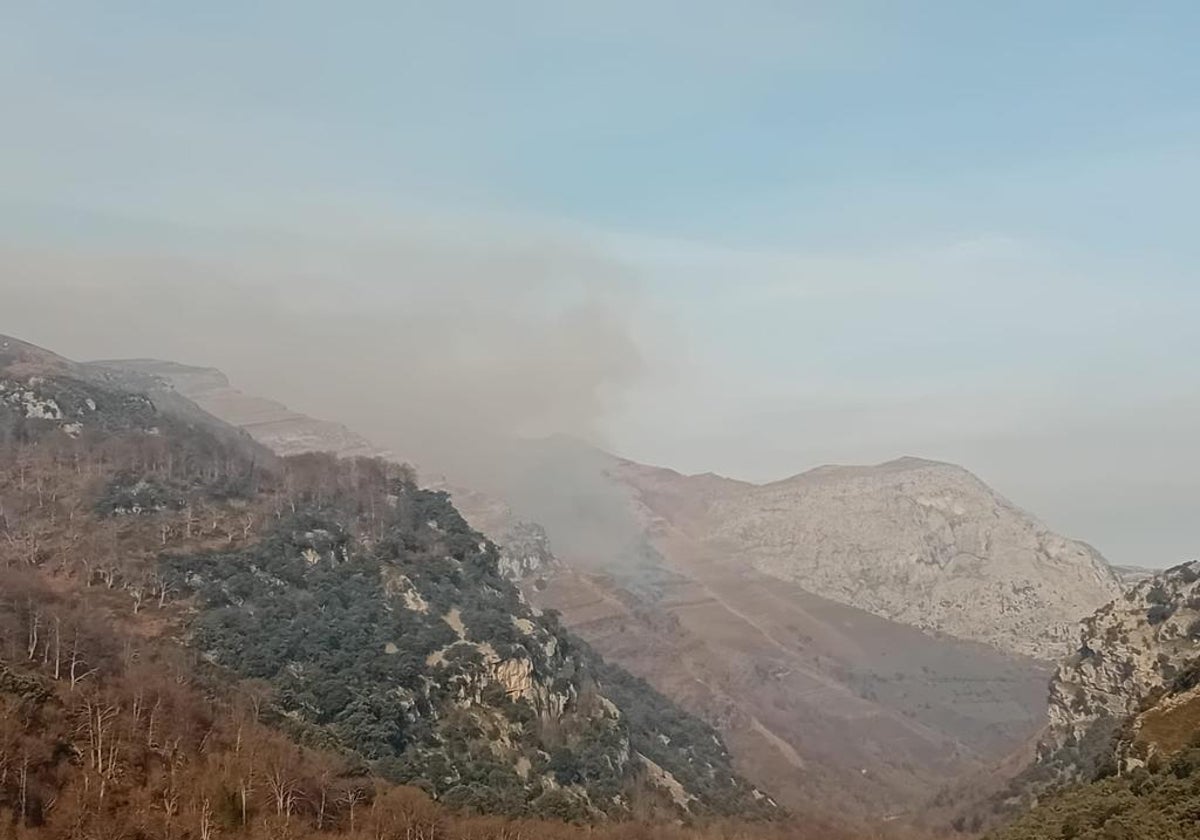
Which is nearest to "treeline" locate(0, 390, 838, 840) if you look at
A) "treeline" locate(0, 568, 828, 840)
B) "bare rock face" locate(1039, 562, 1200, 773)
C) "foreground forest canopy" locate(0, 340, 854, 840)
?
"treeline" locate(0, 568, 828, 840)

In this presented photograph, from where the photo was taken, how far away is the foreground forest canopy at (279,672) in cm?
8656

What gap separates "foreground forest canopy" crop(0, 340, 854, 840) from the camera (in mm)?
86562

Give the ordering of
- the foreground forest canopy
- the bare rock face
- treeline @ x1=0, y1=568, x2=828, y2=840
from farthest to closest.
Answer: the bare rock face, the foreground forest canopy, treeline @ x1=0, y1=568, x2=828, y2=840

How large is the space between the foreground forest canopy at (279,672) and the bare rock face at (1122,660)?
46.3 metres

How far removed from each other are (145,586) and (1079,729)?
137 meters

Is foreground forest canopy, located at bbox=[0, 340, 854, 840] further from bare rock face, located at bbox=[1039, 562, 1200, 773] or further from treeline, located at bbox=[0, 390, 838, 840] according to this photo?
bare rock face, located at bbox=[1039, 562, 1200, 773]

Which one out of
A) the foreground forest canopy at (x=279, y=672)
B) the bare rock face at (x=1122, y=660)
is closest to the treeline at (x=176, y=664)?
the foreground forest canopy at (x=279, y=672)

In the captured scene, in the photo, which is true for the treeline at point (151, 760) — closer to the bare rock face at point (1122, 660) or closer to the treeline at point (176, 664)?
the treeline at point (176, 664)

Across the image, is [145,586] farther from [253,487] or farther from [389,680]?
[253,487]

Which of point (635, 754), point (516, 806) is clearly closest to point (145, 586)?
point (516, 806)

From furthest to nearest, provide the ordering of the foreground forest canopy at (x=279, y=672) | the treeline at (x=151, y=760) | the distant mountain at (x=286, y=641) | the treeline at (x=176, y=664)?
the distant mountain at (x=286, y=641), the foreground forest canopy at (x=279, y=672), the treeline at (x=176, y=664), the treeline at (x=151, y=760)

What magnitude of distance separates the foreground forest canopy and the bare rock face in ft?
152

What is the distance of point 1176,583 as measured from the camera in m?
153

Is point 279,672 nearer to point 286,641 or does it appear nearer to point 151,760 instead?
point 286,641
